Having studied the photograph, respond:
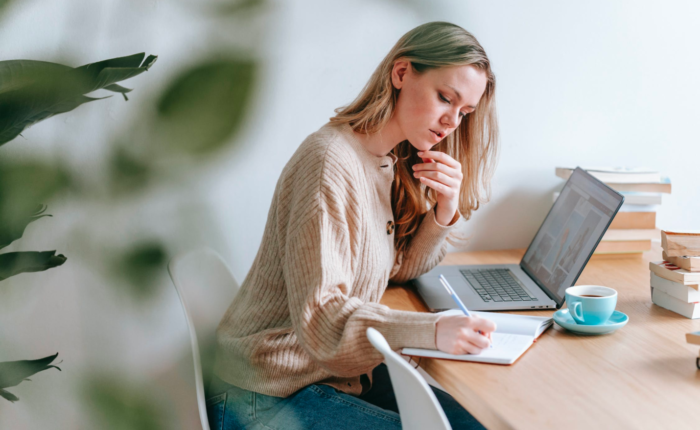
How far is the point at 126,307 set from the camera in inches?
5.8

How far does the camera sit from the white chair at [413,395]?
0.65m

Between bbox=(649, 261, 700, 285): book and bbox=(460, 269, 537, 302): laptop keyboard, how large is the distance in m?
0.23

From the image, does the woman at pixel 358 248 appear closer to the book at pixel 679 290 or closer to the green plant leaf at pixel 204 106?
the book at pixel 679 290

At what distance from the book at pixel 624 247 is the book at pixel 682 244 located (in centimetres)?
40

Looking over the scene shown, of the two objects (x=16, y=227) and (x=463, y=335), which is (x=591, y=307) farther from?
(x=16, y=227)

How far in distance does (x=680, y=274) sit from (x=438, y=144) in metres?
0.57

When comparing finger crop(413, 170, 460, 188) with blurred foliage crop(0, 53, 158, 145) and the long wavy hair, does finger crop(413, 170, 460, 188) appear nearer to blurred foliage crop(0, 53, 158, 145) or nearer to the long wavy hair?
the long wavy hair

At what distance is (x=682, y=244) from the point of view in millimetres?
1073

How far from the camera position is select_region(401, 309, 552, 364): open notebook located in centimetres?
87

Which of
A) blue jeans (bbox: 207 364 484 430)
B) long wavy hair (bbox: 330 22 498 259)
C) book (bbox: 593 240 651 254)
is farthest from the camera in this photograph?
book (bbox: 593 240 651 254)

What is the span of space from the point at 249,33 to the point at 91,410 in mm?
97

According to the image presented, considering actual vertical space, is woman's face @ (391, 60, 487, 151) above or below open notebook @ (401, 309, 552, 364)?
above

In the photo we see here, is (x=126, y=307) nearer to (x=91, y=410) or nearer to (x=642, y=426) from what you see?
(x=91, y=410)

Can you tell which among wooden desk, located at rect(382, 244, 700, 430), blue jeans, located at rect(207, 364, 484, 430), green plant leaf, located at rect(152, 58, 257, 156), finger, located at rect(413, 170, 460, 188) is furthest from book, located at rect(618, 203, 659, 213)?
green plant leaf, located at rect(152, 58, 257, 156)
